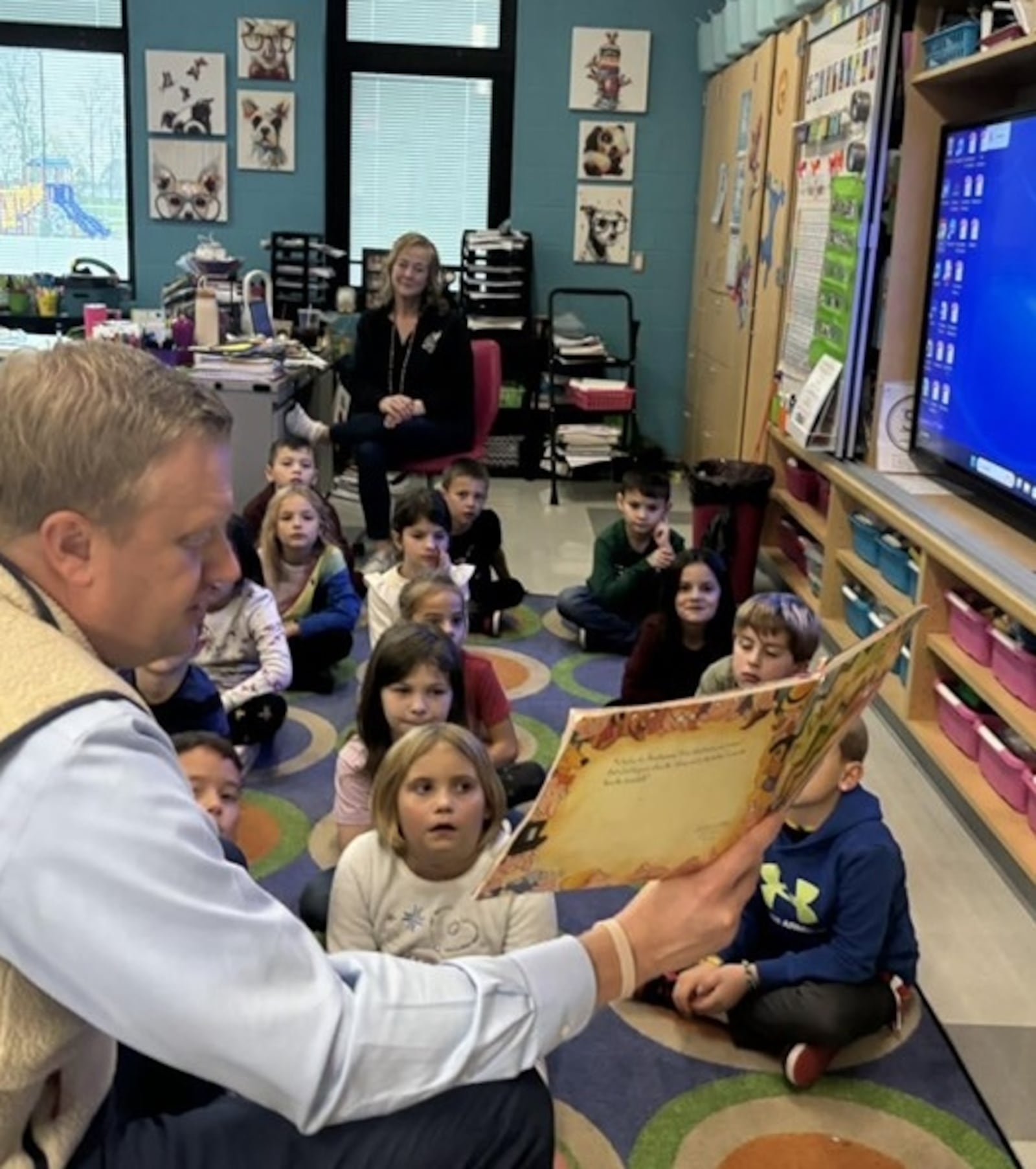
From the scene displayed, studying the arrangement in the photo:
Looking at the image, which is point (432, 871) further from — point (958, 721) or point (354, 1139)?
point (958, 721)

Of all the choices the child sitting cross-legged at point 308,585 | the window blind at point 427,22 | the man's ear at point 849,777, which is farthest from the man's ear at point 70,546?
the window blind at point 427,22

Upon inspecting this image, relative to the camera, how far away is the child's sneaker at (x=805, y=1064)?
6.20ft

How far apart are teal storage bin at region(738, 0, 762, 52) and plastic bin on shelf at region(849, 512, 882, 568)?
2364 millimetres

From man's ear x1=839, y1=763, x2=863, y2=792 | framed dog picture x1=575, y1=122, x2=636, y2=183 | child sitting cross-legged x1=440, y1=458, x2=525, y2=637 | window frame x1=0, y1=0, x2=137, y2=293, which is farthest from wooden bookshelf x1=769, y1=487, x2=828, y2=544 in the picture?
window frame x1=0, y1=0, x2=137, y2=293

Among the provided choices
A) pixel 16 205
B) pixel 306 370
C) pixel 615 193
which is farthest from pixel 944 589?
pixel 16 205

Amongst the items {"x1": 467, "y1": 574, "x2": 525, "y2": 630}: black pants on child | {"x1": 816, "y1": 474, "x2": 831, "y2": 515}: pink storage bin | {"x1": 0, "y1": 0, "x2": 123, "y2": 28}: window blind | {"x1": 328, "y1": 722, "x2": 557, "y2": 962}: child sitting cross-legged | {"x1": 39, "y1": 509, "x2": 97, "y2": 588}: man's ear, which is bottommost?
{"x1": 467, "y1": 574, "x2": 525, "y2": 630}: black pants on child

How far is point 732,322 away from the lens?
17.7ft

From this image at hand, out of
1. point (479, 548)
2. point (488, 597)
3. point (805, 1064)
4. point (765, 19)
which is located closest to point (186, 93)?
point (765, 19)

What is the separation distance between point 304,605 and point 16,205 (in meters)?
3.99

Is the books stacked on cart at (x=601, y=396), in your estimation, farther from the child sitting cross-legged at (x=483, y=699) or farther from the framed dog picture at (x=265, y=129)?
the child sitting cross-legged at (x=483, y=699)

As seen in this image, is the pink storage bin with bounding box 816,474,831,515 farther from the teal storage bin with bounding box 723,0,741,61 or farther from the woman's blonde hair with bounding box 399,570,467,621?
the teal storage bin with bounding box 723,0,741,61

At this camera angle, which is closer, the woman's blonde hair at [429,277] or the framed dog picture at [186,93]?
the woman's blonde hair at [429,277]

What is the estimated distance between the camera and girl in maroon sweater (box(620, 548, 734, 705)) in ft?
10.5

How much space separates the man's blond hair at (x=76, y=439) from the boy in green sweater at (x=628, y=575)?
113 inches
